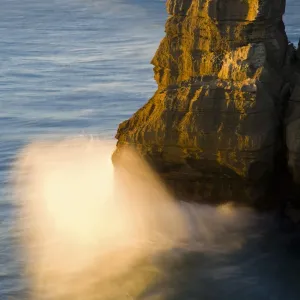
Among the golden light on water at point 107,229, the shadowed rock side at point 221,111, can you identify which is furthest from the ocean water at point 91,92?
the shadowed rock side at point 221,111

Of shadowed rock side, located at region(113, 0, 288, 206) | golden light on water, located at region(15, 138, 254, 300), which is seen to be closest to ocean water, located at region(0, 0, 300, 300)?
golden light on water, located at region(15, 138, 254, 300)

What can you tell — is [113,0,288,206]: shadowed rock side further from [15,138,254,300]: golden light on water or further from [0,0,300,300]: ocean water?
[0,0,300,300]: ocean water

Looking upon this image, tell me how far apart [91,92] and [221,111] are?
1902cm

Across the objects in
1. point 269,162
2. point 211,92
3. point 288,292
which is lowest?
point 288,292

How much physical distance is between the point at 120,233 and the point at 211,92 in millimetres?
4171

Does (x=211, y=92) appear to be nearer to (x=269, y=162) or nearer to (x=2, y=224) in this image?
(x=269, y=162)

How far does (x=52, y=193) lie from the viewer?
87.2 feet

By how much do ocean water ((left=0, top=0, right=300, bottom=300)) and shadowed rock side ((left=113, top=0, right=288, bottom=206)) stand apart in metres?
1.60

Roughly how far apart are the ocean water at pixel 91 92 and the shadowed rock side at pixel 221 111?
1596 millimetres

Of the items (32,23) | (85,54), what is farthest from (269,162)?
(32,23)

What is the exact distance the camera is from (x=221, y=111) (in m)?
21.5

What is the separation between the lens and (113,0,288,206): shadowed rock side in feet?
70.5

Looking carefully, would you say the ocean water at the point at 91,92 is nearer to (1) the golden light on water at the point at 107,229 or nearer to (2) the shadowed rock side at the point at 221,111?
(1) the golden light on water at the point at 107,229

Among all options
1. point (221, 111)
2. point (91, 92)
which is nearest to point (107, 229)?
point (221, 111)
